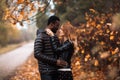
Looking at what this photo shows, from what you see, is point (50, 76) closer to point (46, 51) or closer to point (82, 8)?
point (46, 51)

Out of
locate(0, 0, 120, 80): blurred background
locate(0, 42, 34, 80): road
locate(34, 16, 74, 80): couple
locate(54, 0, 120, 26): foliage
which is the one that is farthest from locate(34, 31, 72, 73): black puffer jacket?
locate(0, 42, 34, 80): road

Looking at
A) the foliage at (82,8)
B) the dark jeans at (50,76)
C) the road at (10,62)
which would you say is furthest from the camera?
the road at (10,62)

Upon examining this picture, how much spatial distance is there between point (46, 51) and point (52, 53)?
0.10m

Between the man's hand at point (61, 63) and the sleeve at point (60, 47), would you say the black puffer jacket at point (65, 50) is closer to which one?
the sleeve at point (60, 47)

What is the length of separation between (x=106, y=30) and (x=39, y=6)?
7.16 feet

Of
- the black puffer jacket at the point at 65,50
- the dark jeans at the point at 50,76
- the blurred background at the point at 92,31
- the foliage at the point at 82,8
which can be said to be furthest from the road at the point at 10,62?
the black puffer jacket at the point at 65,50

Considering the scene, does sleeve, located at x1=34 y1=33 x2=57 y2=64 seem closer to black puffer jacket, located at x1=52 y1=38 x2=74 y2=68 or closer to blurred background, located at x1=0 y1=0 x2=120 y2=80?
black puffer jacket, located at x1=52 y1=38 x2=74 y2=68

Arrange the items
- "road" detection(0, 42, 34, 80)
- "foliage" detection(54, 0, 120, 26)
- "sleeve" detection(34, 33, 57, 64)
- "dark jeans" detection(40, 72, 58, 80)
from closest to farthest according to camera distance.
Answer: "sleeve" detection(34, 33, 57, 64) → "dark jeans" detection(40, 72, 58, 80) → "foliage" detection(54, 0, 120, 26) → "road" detection(0, 42, 34, 80)

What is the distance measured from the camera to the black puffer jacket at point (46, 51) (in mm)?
6508

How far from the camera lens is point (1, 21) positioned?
11.8 m

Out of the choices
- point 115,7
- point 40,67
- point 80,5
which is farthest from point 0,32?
point 40,67

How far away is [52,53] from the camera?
659 cm

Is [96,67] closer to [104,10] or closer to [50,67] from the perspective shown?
[104,10]

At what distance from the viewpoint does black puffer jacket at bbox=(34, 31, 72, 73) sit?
6508 mm
